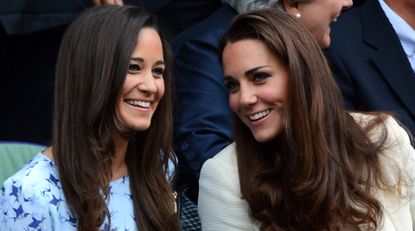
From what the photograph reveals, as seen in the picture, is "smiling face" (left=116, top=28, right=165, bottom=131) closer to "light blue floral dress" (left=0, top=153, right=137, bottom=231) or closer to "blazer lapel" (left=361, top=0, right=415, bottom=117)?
"light blue floral dress" (left=0, top=153, right=137, bottom=231)

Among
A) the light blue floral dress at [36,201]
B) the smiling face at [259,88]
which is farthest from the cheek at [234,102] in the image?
the light blue floral dress at [36,201]

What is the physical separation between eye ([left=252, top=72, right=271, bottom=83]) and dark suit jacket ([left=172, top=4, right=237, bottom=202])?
415 mm

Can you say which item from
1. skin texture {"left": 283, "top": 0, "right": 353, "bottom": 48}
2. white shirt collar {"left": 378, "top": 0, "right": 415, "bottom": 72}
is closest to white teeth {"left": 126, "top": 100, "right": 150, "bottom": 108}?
skin texture {"left": 283, "top": 0, "right": 353, "bottom": 48}

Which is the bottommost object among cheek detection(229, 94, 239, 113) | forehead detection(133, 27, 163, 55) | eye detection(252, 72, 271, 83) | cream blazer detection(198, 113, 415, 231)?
cream blazer detection(198, 113, 415, 231)

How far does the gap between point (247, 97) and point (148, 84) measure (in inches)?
13.6

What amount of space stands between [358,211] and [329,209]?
0.37 ft

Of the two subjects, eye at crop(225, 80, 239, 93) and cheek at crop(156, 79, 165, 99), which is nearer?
cheek at crop(156, 79, 165, 99)

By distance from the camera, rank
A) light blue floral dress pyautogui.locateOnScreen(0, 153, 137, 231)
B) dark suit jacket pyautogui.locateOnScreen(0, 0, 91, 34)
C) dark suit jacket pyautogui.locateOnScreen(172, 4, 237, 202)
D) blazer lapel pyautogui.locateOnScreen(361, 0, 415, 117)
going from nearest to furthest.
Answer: light blue floral dress pyautogui.locateOnScreen(0, 153, 137, 231) → dark suit jacket pyautogui.locateOnScreen(172, 4, 237, 202) → dark suit jacket pyautogui.locateOnScreen(0, 0, 91, 34) → blazer lapel pyautogui.locateOnScreen(361, 0, 415, 117)

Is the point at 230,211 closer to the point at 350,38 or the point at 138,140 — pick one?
the point at 138,140

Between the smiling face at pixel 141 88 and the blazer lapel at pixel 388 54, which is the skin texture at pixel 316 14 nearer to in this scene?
the blazer lapel at pixel 388 54

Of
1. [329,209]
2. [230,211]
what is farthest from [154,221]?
[329,209]

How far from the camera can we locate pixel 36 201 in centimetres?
321

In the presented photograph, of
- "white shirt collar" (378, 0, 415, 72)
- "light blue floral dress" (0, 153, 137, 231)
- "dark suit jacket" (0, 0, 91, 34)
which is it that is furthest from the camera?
"white shirt collar" (378, 0, 415, 72)

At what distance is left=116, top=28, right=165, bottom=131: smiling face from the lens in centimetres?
338
